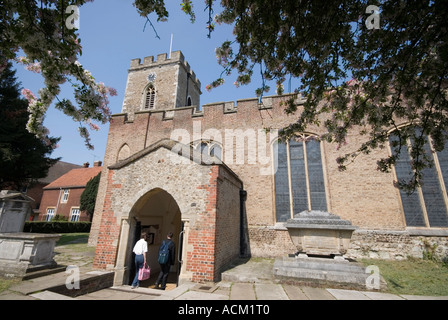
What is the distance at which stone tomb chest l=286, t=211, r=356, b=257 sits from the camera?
6.67 m

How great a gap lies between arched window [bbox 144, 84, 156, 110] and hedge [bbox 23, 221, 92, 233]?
14985mm

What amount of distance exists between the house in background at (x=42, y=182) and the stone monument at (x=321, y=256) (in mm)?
34411

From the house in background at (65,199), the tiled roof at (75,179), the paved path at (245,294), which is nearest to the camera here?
the paved path at (245,294)

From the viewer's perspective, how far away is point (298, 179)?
34.9 ft

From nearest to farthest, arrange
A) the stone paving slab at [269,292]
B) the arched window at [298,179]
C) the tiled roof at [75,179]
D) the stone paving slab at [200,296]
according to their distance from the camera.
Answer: the stone paving slab at [200,296] → the stone paving slab at [269,292] → the arched window at [298,179] → the tiled roof at [75,179]

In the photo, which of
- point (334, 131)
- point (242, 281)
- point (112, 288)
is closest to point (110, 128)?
point (112, 288)

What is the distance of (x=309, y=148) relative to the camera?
10984 millimetres

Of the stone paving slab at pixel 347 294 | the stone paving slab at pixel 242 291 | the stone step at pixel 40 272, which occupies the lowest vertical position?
the stone paving slab at pixel 242 291

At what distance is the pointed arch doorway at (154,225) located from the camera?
7.28m

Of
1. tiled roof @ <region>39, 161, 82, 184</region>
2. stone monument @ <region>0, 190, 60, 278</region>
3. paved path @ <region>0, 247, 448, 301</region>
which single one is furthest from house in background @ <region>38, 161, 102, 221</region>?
paved path @ <region>0, 247, 448, 301</region>

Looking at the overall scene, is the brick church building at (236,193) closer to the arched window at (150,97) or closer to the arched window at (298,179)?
the arched window at (298,179)

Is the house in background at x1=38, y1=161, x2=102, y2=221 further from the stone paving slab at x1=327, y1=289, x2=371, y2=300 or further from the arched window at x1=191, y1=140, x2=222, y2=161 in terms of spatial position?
the stone paving slab at x1=327, y1=289, x2=371, y2=300

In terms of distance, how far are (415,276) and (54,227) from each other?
27511 millimetres

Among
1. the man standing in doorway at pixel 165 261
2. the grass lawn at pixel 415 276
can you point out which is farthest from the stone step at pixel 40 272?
the grass lawn at pixel 415 276
